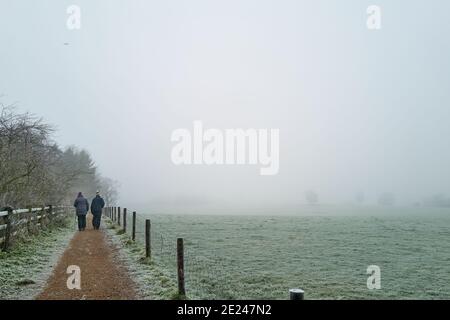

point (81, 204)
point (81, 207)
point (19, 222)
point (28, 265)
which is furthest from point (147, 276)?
point (81, 207)

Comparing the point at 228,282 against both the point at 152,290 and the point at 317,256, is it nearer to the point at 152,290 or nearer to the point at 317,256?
the point at 152,290

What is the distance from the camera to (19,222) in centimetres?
1408

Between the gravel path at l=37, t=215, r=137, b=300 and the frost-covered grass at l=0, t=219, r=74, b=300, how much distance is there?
245 millimetres

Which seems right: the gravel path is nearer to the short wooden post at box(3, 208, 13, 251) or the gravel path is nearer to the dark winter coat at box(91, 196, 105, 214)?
the short wooden post at box(3, 208, 13, 251)

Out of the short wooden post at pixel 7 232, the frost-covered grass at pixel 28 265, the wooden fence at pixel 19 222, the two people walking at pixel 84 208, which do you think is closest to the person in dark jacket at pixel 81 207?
the two people walking at pixel 84 208

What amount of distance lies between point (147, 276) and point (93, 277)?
1.32 meters

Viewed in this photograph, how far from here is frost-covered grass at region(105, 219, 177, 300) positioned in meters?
8.41

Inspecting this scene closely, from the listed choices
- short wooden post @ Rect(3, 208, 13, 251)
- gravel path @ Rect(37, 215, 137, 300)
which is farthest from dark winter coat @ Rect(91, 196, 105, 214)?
short wooden post @ Rect(3, 208, 13, 251)

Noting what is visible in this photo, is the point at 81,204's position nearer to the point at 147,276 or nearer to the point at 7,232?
the point at 7,232

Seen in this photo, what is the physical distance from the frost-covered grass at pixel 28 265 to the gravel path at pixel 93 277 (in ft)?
0.80

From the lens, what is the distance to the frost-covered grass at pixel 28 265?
8.42 m

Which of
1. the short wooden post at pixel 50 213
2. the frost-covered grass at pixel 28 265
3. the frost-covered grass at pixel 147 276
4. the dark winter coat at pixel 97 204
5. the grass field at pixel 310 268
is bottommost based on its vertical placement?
the grass field at pixel 310 268

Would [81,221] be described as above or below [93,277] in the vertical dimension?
above

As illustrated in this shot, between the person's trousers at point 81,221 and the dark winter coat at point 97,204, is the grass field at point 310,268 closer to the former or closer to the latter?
the dark winter coat at point 97,204
